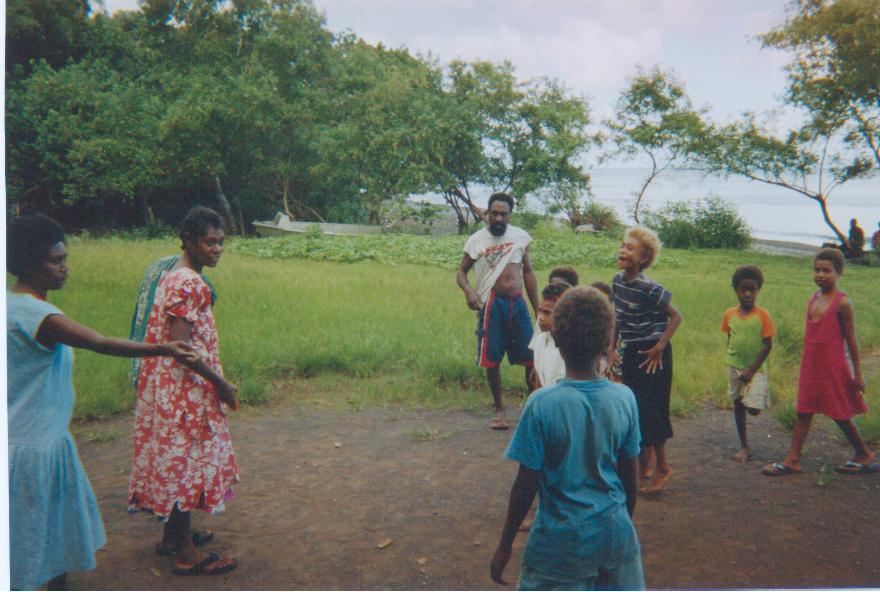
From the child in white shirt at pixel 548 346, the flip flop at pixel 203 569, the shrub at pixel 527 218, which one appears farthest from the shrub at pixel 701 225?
the flip flop at pixel 203 569

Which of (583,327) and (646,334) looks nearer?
(583,327)

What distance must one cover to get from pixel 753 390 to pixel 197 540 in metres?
2.69

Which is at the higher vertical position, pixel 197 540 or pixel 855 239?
pixel 855 239

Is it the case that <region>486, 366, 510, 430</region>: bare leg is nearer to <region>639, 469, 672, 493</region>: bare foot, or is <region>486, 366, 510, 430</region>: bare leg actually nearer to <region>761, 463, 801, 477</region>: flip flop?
<region>639, 469, 672, 493</region>: bare foot

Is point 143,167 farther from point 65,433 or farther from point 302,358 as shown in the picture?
point 65,433

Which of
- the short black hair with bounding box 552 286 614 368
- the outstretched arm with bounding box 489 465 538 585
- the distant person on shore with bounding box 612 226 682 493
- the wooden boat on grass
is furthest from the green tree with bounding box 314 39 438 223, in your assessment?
the outstretched arm with bounding box 489 465 538 585

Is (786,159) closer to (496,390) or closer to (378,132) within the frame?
(496,390)

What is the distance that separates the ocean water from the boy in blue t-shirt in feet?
11.8

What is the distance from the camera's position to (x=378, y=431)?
3.87 m

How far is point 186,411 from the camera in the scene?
2.23 meters

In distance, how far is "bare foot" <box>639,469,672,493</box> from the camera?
3.04 metres

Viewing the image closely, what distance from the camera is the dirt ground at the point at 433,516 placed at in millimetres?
2434

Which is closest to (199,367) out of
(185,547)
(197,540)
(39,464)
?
(39,464)

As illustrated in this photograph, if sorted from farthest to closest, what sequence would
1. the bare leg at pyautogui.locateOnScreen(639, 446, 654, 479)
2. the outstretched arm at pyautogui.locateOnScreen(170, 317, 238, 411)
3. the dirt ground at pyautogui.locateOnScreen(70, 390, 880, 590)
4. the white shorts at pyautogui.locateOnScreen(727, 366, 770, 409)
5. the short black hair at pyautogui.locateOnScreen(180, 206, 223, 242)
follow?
1. the white shorts at pyautogui.locateOnScreen(727, 366, 770, 409)
2. the bare leg at pyautogui.locateOnScreen(639, 446, 654, 479)
3. the dirt ground at pyautogui.locateOnScreen(70, 390, 880, 590)
4. the short black hair at pyautogui.locateOnScreen(180, 206, 223, 242)
5. the outstretched arm at pyautogui.locateOnScreen(170, 317, 238, 411)
